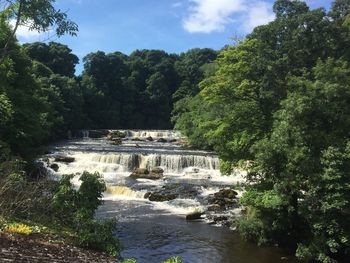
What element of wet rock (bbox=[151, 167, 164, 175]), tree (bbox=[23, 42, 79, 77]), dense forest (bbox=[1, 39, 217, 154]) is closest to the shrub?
wet rock (bbox=[151, 167, 164, 175])

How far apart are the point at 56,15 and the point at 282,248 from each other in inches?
482

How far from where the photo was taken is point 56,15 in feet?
35.3

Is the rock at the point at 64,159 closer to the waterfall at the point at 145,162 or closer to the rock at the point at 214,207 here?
the waterfall at the point at 145,162

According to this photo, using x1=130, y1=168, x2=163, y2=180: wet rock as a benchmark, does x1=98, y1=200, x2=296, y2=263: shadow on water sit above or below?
below

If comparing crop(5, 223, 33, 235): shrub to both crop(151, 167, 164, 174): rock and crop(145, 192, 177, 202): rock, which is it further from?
crop(151, 167, 164, 174): rock

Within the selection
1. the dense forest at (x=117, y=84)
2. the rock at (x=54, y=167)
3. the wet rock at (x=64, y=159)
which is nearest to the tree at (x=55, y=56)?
the dense forest at (x=117, y=84)

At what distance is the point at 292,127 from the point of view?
16125 mm

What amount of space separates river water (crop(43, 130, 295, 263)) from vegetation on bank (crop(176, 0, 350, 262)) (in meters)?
1.42

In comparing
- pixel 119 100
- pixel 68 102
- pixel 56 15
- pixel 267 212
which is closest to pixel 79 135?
pixel 68 102

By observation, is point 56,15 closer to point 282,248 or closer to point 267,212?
point 267,212

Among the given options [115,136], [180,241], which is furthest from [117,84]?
[180,241]

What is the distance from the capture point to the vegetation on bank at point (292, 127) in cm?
1537

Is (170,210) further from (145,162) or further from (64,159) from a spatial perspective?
(64,159)

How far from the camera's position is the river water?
17.3m
